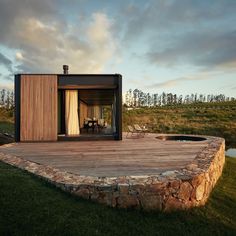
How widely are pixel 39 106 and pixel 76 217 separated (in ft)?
23.2

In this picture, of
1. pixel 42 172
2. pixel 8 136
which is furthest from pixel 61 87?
pixel 42 172

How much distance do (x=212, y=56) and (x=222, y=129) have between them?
6.59 m

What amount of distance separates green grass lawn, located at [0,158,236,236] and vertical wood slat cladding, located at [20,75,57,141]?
17.9 ft

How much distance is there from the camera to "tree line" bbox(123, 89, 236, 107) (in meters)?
63.0

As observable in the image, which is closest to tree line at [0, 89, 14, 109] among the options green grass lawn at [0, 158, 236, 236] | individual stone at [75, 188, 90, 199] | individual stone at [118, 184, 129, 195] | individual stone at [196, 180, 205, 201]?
green grass lawn at [0, 158, 236, 236]

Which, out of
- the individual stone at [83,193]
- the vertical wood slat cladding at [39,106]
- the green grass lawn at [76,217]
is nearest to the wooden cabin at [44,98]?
the vertical wood slat cladding at [39,106]

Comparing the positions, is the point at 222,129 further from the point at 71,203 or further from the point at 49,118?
the point at 71,203

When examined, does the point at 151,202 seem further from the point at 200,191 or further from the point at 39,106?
the point at 39,106

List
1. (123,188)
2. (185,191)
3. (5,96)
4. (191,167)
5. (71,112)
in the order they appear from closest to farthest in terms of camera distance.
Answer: (123,188)
(185,191)
(191,167)
(71,112)
(5,96)

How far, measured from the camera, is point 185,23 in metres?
14.4

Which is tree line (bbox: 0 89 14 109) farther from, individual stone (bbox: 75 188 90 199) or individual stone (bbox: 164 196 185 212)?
individual stone (bbox: 164 196 185 212)

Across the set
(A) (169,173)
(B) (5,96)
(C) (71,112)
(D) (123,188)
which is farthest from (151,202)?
(B) (5,96)

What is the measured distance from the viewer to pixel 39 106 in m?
10.1

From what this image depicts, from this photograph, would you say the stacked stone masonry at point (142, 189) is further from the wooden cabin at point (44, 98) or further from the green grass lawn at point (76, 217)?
the wooden cabin at point (44, 98)
